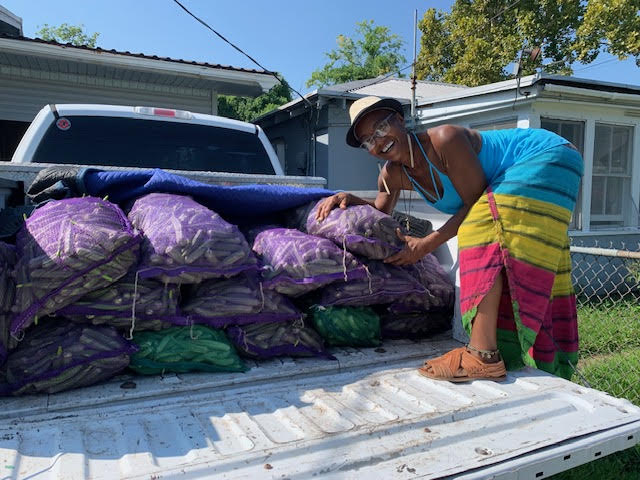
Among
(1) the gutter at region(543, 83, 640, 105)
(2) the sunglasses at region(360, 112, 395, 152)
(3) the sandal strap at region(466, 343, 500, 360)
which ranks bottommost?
(3) the sandal strap at region(466, 343, 500, 360)

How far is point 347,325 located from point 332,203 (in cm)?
66

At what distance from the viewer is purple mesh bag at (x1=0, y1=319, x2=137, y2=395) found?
196cm

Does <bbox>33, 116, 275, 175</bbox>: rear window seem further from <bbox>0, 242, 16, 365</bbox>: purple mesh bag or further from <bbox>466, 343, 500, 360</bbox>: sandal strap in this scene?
<bbox>466, 343, 500, 360</bbox>: sandal strap

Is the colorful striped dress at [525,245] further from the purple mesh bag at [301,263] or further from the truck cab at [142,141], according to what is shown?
the truck cab at [142,141]

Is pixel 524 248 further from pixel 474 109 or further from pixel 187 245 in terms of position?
pixel 474 109

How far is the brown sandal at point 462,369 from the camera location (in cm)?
226

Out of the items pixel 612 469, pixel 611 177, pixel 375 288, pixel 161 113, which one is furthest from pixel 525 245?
pixel 611 177

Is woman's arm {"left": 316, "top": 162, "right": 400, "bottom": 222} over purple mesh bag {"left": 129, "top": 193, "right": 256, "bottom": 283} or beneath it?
over

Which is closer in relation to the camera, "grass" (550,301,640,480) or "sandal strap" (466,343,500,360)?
"sandal strap" (466,343,500,360)

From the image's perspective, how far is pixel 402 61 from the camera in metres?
33.3

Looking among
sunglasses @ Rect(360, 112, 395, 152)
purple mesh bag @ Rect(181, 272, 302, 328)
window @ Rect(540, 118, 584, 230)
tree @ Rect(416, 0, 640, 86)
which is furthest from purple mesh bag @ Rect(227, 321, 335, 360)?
tree @ Rect(416, 0, 640, 86)

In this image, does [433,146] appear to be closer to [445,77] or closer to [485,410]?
[485,410]

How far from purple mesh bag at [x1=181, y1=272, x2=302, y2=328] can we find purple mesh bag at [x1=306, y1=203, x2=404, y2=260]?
1.50ft

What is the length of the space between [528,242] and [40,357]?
215 cm
